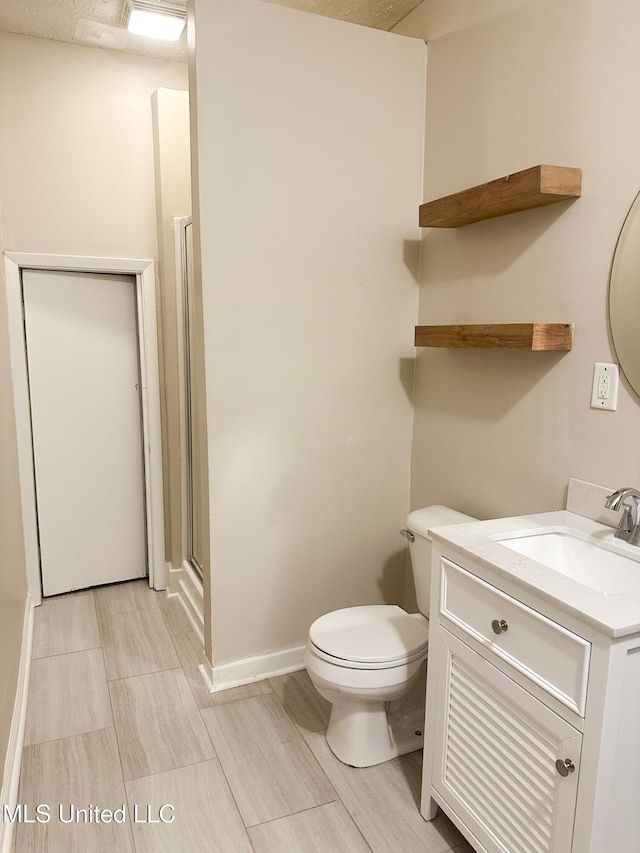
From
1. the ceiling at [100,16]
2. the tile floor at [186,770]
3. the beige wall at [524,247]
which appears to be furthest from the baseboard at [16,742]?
the ceiling at [100,16]

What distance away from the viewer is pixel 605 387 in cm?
177

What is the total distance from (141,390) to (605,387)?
7.76ft

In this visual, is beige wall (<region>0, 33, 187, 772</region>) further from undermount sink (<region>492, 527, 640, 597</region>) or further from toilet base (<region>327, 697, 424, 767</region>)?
undermount sink (<region>492, 527, 640, 597</region>)

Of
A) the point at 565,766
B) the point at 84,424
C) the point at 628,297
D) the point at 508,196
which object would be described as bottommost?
the point at 565,766

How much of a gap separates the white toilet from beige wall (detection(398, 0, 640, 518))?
0.33 meters

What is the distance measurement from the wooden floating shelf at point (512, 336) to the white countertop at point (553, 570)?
1.70 ft

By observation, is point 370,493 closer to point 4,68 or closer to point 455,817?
point 455,817

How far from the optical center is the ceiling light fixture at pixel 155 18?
257 centimetres

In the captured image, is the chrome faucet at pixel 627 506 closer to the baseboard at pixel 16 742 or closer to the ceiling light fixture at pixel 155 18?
the baseboard at pixel 16 742

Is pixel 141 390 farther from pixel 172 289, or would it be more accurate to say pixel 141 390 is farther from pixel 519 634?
pixel 519 634

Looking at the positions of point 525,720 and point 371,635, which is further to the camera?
point 371,635

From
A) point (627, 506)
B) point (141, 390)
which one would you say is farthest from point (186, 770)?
point (141, 390)

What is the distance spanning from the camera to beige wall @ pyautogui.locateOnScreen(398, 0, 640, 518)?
68.1 inches

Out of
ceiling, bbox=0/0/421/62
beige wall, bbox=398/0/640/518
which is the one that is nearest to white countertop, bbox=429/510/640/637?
beige wall, bbox=398/0/640/518
